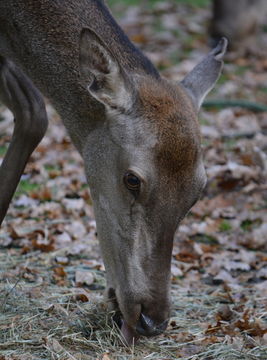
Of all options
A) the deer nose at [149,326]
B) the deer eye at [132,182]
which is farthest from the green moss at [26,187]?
the deer nose at [149,326]

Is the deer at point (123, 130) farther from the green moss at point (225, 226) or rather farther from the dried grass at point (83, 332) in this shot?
the green moss at point (225, 226)

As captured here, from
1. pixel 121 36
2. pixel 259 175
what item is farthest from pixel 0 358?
pixel 259 175

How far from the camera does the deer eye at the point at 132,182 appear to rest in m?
4.69

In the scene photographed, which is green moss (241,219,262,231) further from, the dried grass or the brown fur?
the brown fur

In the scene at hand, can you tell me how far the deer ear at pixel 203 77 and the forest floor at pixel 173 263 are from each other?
1595 millimetres

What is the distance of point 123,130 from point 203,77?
972 mm

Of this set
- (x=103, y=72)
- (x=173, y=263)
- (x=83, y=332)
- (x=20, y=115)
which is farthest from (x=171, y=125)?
(x=173, y=263)

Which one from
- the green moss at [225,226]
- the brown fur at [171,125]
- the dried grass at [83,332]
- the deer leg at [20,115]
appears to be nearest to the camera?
the brown fur at [171,125]

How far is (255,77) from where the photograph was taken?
1338cm

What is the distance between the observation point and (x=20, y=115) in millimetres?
6047

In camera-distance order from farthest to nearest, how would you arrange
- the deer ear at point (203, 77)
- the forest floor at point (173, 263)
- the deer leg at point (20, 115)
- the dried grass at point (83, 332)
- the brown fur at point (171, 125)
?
the deer leg at point (20, 115) → the deer ear at point (203, 77) → the forest floor at point (173, 263) → the dried grass at point (83, 332) → the brown fur at point (171, 125)

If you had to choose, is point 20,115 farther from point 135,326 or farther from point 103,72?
point 135,326

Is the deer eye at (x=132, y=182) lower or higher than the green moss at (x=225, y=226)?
higher

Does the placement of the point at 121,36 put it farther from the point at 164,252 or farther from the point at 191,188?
the point at 164,252
